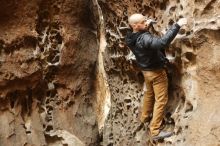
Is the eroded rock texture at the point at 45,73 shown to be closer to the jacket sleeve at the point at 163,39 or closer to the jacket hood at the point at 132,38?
the jacket hood at the point at 132,38

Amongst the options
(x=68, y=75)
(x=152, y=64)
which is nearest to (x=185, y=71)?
(x=152, y=64)

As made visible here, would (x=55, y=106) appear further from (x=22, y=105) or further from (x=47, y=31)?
(x=47, y=31)

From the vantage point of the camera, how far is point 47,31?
17.1ft

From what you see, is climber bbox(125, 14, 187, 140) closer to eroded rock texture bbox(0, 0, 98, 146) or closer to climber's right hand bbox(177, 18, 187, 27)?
climber's right hand bbox(177, 18, 187, 27)

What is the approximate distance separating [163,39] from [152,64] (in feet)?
1.11

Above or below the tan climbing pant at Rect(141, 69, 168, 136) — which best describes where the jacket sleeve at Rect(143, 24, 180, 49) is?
above

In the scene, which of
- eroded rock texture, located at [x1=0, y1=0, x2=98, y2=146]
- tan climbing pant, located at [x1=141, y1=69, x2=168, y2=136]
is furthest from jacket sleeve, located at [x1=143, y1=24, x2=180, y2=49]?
A: eroded rock texture, located at [x1=0, y1=0, x2=98, y2=146]

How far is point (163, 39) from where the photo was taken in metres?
3.52

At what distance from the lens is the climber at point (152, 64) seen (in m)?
3.71

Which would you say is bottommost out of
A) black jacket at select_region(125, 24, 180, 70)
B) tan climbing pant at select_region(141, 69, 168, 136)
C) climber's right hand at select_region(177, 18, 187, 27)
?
tan climbing pant at select_region(141, 69, 168, 136)

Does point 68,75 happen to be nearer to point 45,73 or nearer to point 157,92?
point 45,73

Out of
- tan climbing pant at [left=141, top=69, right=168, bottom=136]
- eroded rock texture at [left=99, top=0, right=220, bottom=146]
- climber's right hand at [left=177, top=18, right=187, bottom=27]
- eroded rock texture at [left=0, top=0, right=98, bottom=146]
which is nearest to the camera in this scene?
eroded rock texture at [left=99, top=0, right=220, bottom=146]

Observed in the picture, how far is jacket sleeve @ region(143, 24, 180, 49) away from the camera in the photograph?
11.5 feet

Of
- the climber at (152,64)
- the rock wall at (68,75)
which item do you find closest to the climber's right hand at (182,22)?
the climber at (152,64)
